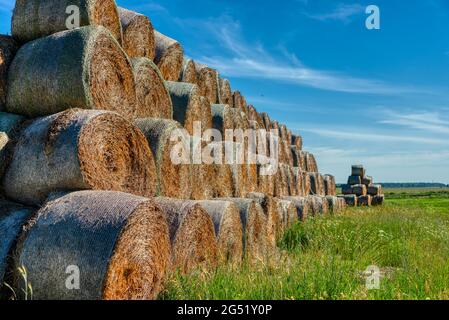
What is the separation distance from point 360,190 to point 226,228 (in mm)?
21680

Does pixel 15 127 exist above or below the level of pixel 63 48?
below

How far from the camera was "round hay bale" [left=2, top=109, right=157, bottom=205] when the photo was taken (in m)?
4.02

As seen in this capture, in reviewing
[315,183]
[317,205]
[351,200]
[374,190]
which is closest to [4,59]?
[317,205]

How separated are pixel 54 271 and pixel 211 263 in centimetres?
219

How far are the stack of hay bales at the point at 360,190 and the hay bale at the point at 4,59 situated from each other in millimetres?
22175

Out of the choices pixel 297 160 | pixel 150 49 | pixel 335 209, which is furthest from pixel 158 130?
pixel 335 209

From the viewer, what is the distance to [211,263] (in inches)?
208

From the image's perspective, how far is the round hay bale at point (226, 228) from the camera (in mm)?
5801

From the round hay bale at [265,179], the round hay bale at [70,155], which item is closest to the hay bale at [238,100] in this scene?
the round hay bale at [265,179]

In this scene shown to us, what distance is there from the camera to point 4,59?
16.6 feet

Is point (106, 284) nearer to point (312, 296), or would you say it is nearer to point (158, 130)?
point (312, 296)

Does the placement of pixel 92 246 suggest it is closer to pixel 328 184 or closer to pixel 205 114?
pixel 205 114

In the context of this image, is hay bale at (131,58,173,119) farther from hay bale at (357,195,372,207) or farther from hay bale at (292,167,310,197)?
hay bale at (357,195,372,207)

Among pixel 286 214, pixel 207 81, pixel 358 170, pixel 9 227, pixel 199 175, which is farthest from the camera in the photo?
pixel 358 170
